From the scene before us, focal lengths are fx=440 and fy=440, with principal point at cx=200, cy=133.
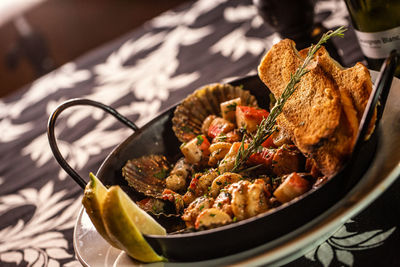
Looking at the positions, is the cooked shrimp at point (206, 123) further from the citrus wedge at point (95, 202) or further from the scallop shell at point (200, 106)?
the citrus wedge at point (95, 202)

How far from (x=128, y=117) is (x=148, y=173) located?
34.3 inches

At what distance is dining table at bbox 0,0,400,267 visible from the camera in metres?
1.04

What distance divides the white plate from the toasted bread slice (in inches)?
3.0

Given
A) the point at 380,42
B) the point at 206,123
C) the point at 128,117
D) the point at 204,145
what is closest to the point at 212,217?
the point at 204,145

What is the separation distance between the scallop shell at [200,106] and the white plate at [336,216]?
0.51 meters

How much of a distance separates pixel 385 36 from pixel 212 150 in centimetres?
61

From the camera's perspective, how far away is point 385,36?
51.2 inches

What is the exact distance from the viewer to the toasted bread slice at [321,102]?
2.99ft

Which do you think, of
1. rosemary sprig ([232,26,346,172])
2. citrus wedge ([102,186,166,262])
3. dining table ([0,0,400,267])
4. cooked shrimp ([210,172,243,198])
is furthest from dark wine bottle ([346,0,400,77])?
citrus wedge ([102,186,166,262])

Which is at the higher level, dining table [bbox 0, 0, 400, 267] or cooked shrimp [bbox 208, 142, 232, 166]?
cooked shrimp [bbox 208, 142, 232, 166]

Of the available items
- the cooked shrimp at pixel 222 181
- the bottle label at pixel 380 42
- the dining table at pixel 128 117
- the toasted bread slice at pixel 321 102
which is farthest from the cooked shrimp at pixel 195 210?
the bottle label at pixel 380 42

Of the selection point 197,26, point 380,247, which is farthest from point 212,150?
point 197,26

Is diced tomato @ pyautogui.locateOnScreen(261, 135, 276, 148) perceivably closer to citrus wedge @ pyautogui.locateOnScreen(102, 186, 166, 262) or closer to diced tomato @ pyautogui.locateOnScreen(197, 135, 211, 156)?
diced tomato @ pyautogui.locateOnScreen(197, 135, 211, 156)

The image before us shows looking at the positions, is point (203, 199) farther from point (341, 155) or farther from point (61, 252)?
point (61, 252)
